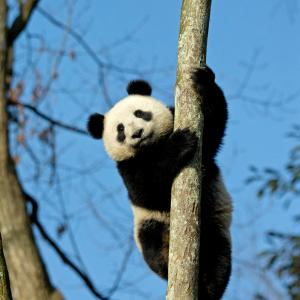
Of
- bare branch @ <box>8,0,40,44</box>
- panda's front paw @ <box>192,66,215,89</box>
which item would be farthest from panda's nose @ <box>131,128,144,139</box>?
bare branch @ <box>8,0,40,44</box>

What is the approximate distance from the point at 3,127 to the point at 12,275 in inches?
74.9

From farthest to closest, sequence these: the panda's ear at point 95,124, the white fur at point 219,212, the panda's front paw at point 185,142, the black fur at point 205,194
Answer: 1. the panda's ear at point 95,124
2. the white fur at point 219,212
3. the black fur at point 205,194
4. the panda's front paw at point 185,142

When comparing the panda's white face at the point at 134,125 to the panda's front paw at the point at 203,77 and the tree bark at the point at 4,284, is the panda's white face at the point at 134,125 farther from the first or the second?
the tree bark at the point at 4,284

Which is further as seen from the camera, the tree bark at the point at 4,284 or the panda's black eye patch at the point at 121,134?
the panda's black eye patch at the point at 121,134

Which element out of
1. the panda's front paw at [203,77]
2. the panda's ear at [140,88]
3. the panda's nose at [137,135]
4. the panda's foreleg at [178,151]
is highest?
the panda's ear at [140,88]

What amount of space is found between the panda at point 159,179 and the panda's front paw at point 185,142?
46 cm

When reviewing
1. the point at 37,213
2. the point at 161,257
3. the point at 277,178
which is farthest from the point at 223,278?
the point at 37,213

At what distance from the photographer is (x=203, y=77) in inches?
198

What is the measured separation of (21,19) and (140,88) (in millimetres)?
4859

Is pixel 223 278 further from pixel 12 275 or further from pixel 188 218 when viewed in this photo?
pixel 12 275

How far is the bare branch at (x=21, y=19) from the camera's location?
1059 centimetres

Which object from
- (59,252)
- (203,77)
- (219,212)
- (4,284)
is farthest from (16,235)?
(4,284)

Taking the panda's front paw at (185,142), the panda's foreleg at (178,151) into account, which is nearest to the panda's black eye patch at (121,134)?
the panda's foreleg at (178,151)

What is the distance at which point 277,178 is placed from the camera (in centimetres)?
991
